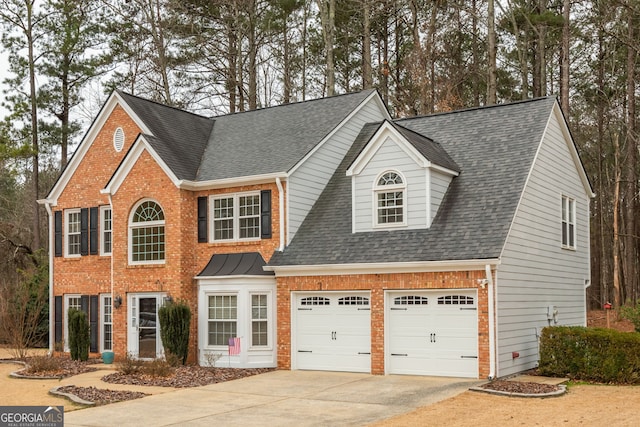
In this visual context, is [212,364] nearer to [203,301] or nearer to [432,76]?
[203,301]

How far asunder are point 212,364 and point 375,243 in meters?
5.72

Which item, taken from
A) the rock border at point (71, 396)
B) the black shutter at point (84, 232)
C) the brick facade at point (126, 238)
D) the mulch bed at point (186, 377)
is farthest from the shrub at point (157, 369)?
the black shutter at point (84, 232)

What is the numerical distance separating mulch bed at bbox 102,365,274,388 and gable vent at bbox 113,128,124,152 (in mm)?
7899

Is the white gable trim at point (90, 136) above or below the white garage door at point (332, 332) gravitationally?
above

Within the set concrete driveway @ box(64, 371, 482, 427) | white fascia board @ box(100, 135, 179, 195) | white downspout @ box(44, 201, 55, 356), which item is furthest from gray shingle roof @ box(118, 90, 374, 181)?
concrete driveway @ box(64, 371, 482, 427)

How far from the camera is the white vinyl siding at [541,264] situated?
58.3ft

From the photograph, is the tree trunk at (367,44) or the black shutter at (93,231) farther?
the tree trunk at (367,44)

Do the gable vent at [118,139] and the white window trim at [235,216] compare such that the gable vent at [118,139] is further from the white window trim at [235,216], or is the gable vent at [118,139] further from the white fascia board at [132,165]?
the white window trim at [235,216]

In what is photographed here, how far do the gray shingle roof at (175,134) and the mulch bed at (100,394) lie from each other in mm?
7313

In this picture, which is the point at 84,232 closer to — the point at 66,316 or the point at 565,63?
the point at 66,316

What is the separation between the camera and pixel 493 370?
55.7 ft

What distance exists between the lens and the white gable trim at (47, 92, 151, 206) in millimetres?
23717

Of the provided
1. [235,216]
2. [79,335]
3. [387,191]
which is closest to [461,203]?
[387,191]

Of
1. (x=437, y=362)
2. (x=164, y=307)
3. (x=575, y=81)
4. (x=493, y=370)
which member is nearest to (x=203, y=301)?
(x=164, y=307)
